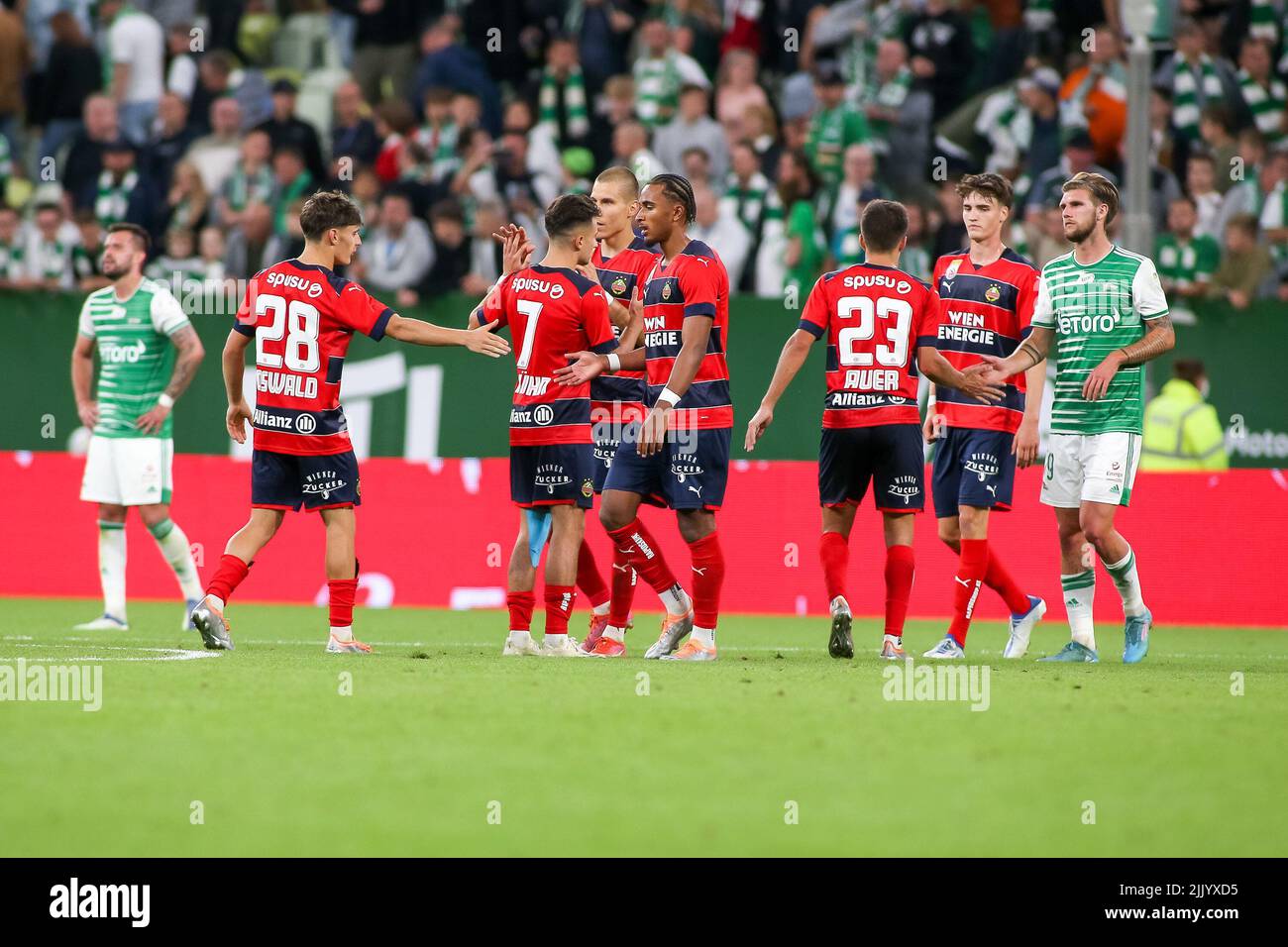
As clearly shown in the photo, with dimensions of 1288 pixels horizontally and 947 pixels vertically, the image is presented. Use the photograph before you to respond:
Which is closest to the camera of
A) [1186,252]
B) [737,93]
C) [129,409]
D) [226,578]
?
[226,578]

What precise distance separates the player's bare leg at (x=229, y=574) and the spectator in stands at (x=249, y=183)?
9.72 m

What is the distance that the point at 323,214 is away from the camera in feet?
31.4

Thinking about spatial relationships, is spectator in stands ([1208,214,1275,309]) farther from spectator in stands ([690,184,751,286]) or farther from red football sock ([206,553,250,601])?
red football sock ([206,553,250,601])

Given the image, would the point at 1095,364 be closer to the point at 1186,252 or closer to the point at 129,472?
the point at 129,472

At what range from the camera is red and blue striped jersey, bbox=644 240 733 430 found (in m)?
9.54

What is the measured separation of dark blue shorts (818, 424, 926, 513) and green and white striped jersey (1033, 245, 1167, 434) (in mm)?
1045

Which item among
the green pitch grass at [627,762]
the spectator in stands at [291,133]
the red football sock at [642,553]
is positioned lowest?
the green pitch grass at [627,762]

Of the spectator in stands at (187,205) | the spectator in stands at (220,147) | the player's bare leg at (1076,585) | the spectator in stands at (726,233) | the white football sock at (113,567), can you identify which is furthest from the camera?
the spectator in stands at (220,147)

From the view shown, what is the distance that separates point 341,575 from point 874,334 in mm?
3079

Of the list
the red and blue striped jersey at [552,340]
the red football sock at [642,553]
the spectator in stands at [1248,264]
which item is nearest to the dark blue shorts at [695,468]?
the red football sock at [642,553]

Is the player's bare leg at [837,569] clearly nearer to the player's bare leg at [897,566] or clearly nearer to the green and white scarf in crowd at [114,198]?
the player's bare leg at [897,566]

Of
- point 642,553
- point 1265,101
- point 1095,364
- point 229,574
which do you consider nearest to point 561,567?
point 642,553

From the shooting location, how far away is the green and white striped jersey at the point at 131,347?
11984 mm
